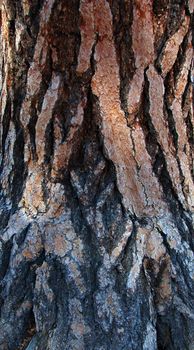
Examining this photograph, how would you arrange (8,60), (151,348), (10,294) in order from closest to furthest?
(151,348)
(10,294)
(8,60)

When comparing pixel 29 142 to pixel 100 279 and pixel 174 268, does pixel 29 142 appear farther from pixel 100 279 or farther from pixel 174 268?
pixel 174 268

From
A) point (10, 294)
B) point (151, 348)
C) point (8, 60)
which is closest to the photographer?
point (151, 348)

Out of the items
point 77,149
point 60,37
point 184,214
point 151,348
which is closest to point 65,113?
point 77,149

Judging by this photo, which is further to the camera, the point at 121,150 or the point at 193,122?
the point at 193,122

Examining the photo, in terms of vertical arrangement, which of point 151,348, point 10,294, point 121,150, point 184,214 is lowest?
point 151,348

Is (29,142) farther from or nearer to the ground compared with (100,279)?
farther from the ground

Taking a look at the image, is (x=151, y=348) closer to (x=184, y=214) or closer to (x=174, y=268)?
(x=174, y=268)
